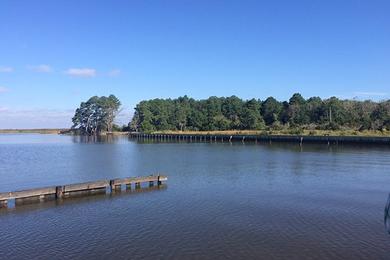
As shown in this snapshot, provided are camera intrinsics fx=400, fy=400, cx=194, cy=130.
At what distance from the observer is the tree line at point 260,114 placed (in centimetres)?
9762

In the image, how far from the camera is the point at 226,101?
149 m

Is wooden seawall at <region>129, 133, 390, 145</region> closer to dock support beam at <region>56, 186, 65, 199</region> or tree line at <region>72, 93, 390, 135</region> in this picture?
tree line at <region>72, 93, 390, 135</region>

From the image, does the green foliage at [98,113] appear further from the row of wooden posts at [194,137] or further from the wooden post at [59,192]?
the wooden post at [59,192]

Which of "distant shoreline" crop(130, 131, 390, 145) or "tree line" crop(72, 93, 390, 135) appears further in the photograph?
"tree line" crop(72, 93, 390, 135)

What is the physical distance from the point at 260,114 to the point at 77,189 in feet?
371

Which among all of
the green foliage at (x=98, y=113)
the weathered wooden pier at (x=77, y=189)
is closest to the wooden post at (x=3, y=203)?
the weathered wooden pier at (x=77, y=189)

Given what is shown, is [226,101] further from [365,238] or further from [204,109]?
[365,238]

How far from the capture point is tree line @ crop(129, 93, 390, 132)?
320ft

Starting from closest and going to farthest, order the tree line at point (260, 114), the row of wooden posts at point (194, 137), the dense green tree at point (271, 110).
A: the tree line at point (260, 114) → the row of wooden posts at point (194, 137) → the dense green tree at point (271, 110)

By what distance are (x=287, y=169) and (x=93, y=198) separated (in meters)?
20.3

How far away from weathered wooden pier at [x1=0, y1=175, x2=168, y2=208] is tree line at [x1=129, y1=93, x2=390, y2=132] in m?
73.1

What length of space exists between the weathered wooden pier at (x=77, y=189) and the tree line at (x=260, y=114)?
240 ft

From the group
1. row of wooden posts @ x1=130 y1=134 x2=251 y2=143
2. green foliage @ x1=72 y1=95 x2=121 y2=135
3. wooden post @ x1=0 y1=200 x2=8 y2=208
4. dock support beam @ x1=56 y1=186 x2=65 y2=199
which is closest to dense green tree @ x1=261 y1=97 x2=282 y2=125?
Result: row of wooden posts @ x1=130 y1=134 x2=251 y2=143

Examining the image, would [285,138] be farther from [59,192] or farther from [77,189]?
[59,192]
